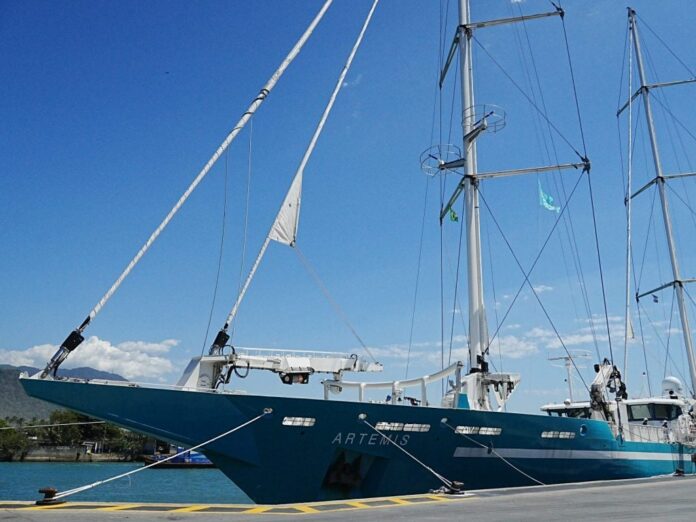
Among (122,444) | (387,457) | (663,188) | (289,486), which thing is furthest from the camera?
(122,444)

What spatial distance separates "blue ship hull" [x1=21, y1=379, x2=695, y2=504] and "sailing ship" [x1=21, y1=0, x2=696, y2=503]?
0.03 metres

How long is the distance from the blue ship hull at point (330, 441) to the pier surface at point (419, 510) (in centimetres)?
336

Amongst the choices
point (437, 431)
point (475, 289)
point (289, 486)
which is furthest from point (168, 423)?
point (475, 289)

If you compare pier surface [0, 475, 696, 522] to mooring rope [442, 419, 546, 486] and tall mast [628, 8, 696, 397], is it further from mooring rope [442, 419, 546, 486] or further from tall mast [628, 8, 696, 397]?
tall mast [628, 8, 696, 397]

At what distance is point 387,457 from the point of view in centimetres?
1628

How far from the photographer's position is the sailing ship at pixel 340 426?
13984 mm

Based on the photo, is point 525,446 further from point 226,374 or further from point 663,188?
point 663,188

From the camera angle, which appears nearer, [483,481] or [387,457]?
[387,457]

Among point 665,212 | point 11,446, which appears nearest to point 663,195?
point 665,212

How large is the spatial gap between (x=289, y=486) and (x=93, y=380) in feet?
18.4

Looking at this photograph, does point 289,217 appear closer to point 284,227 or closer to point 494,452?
point 284,227

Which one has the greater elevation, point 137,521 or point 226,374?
point 226,374

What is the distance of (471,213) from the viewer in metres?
23.7

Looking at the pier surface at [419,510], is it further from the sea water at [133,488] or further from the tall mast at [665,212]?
the tall mast at [665,212]
